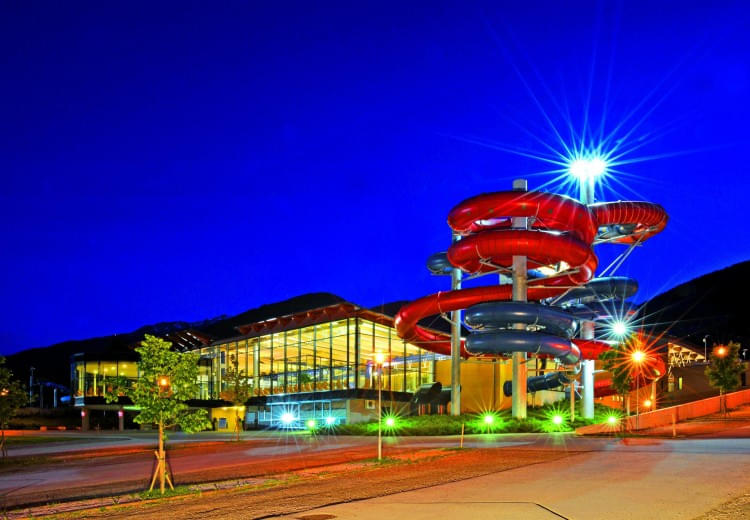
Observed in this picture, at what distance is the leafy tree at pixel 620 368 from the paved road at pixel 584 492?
2055cm

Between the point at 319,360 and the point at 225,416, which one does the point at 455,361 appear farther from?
the point at 225,416

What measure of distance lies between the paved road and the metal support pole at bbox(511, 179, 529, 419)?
2126 cm

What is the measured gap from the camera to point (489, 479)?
17.3m

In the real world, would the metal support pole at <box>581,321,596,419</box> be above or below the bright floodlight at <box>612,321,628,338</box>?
below

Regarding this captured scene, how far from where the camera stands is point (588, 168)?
2037 inches

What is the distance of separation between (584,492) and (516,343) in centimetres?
2599

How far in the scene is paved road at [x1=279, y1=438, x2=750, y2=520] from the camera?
12.5 meters

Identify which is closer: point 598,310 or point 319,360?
point 598,310

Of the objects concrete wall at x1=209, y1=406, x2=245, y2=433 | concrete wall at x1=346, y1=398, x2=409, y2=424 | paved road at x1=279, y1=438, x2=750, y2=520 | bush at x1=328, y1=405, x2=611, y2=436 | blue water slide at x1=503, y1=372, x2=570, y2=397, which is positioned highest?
paved road at x1=279, y1=438, x2=750, y2=520

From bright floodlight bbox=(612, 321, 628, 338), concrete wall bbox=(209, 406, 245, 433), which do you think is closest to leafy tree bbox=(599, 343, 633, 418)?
bright floodlight bbox=(612, 321, 628, 338)

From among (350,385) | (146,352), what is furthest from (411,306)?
(146,352)

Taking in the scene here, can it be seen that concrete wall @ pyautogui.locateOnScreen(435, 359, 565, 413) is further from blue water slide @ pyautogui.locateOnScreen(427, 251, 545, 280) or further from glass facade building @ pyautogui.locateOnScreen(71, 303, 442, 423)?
blue water slide @ pyautogui.locateOnScreen(427, 251, 545, 280)


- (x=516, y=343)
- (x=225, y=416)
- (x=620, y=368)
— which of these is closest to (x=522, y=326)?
(x=516, y=343)

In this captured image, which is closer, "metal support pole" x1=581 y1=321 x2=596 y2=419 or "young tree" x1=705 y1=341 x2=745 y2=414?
"young tree" x1=705 y1=341 x2=745 y2=414
